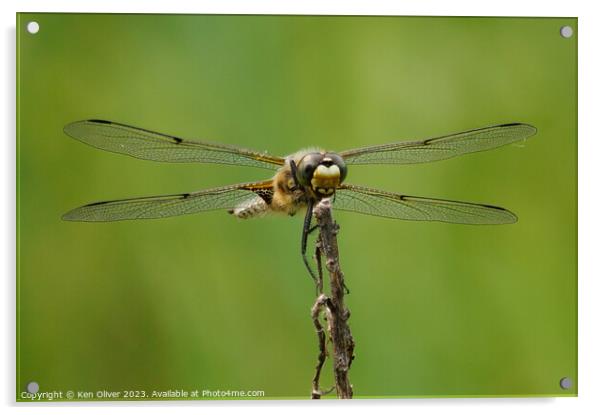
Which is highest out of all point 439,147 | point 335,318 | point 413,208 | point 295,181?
point 439,147

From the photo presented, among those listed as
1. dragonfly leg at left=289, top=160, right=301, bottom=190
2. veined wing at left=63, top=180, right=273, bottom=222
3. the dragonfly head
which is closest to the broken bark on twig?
the dragonfly head

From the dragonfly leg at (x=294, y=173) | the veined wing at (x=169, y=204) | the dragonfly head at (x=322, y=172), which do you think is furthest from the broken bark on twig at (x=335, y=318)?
the veined wing at (x=169, y=204)

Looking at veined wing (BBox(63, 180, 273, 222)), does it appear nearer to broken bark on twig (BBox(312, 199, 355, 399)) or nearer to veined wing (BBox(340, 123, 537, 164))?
veined wing (BBox(340, 123, 537, 164))

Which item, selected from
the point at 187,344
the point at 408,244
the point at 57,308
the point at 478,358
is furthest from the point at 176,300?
the point at 478,358

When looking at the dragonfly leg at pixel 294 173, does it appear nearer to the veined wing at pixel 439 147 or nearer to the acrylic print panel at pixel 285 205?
the acrylic print panel at pixel 285 205

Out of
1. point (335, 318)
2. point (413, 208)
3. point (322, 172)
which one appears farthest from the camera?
point (413, 208)

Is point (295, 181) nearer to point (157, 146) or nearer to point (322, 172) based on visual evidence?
point (322, 172)

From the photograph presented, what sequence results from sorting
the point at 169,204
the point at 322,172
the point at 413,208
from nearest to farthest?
the point at 322,172 < the point at 169,204 < the point at 413,208

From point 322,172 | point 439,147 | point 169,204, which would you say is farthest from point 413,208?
point 169,204
